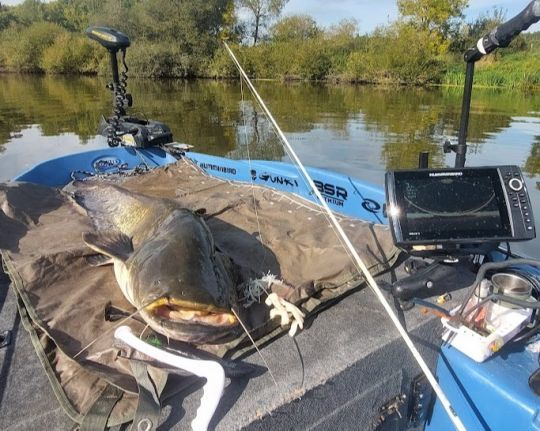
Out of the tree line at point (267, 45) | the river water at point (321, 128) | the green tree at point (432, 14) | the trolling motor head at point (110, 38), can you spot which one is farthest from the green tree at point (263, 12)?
the trolling motor head at point (110, 38)

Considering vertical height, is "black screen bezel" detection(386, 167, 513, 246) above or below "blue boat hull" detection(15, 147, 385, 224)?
above

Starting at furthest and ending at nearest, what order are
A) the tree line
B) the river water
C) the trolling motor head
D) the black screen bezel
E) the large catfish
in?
the tree line
the river water
the trolling motor head
the black screen bezel
the large catfish

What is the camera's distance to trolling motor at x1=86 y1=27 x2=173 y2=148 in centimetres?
514

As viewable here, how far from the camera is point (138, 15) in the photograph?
4066 cm

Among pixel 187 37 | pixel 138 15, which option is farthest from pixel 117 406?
pixel 138 15

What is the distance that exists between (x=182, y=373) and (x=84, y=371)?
0.44 meters

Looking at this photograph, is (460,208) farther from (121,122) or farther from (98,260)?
(121,122)

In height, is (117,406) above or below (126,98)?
below

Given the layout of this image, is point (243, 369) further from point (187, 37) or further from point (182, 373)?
point (187, 37)

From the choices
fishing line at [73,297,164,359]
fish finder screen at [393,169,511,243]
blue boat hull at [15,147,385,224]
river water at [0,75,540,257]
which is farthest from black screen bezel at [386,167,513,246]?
river water at [0,75,540,257]

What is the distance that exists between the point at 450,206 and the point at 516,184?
1.04 feet

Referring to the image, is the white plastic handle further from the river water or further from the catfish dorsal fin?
the river water

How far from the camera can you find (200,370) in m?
1.59

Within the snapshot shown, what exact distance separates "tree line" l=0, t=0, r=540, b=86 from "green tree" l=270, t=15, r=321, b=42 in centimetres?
10
